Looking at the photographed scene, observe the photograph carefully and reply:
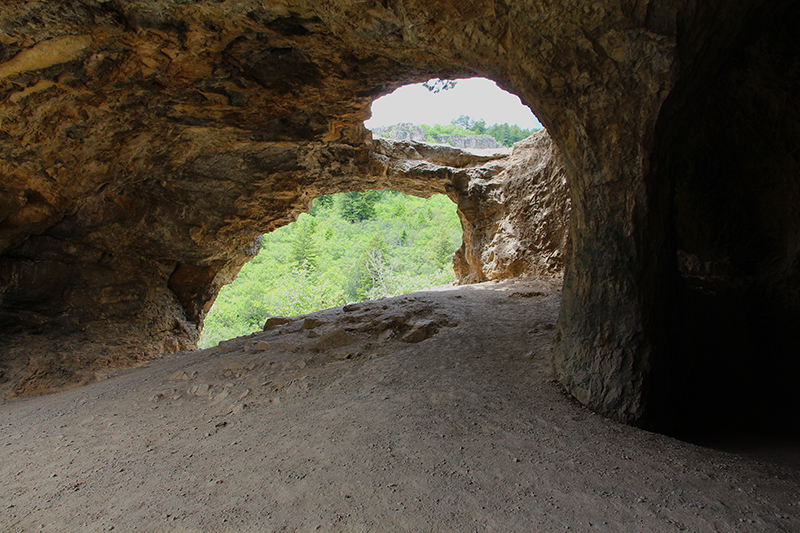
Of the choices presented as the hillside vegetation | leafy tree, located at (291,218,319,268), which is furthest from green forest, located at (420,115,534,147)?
leafy tree, located at (291,218,319,268)

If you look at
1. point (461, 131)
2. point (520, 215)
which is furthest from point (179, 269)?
point (461, 131)

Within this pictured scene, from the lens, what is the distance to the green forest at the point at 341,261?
23297 millimetres

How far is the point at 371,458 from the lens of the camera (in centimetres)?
228

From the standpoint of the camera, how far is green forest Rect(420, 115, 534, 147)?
34397 mm

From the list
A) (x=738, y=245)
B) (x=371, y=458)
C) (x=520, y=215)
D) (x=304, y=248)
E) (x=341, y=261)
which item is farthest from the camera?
(x=341, y=261)

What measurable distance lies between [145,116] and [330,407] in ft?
11.9

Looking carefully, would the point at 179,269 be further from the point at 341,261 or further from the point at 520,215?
the point at 341,261

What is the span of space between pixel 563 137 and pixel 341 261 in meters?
25.4

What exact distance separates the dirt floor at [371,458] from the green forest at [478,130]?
98.5 feet

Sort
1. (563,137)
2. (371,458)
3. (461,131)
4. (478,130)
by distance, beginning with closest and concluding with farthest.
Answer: (371,458) → (563,137) → (461,131) → (478,130)

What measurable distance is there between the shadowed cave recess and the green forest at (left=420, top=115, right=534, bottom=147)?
2832 cm

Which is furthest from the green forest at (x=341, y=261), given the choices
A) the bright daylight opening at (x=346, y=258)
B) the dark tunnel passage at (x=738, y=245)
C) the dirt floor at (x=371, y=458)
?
the dirt floor at (x=371, y=458)

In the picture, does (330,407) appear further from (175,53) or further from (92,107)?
(92,107)

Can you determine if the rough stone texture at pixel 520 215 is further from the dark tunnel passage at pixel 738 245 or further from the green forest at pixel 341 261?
the green forest at pixel 341 261
